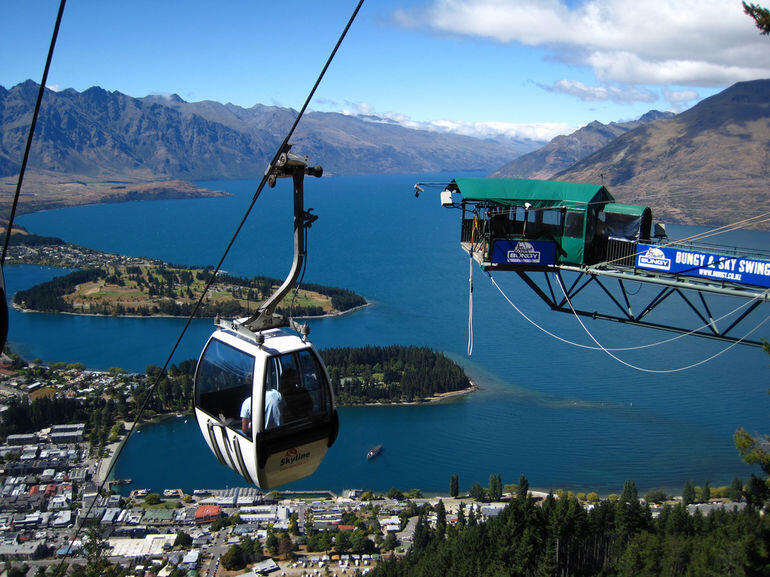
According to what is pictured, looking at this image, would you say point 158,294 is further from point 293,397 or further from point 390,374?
point 293,397

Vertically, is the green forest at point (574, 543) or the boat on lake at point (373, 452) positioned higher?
the green forest at point (574, 543)

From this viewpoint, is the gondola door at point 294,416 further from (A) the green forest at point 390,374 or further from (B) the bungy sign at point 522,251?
(A) the green forest at point 390,374

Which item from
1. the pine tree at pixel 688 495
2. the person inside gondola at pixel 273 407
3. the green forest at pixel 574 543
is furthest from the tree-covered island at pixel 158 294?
the person inside gondola at pixel 273 407

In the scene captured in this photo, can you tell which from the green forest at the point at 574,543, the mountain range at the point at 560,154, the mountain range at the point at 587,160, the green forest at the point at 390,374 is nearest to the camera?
the green forest at the point at 574,543

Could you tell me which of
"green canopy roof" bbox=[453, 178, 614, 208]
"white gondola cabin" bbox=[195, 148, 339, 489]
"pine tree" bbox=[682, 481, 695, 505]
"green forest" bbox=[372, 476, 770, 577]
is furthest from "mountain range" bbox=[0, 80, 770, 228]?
"white gondola cabin" bbox=[195, 148, 339, 489]

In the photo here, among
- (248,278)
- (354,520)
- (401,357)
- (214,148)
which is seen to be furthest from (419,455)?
(214,148)

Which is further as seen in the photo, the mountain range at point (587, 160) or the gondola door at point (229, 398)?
the mountain range at point (587, 160)
